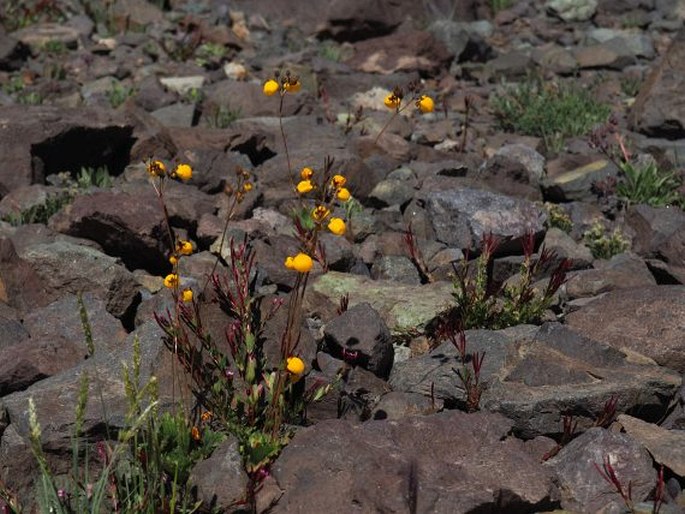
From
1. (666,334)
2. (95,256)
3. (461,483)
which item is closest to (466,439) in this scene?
(461,483)

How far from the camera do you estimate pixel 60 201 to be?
7.61 m

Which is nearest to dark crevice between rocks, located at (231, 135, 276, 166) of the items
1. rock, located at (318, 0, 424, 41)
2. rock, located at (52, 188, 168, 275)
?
rock, located at (52, 188, 168, 275)

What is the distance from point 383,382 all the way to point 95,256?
201 cm

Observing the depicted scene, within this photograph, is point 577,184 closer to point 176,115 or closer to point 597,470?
point 176,115

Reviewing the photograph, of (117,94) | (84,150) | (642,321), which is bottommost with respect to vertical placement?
(117,94)

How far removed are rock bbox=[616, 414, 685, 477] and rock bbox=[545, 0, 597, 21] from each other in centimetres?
1146

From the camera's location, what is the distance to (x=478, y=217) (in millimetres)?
6934

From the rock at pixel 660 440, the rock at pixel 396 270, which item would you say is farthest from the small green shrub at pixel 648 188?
the rock at pixel 660 440

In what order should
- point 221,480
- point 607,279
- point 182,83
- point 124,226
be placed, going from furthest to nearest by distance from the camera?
1. point 182,83
2. point 124,226
3. point 607,279
4. point 221,480

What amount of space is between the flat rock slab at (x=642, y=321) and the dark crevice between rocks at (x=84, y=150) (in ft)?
14.7

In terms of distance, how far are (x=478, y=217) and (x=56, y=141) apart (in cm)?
365

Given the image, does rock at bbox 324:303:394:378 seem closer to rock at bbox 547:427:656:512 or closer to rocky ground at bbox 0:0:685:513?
rocky ground at bbox 0:0:685:513

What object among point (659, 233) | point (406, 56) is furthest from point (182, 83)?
point (659, 233)

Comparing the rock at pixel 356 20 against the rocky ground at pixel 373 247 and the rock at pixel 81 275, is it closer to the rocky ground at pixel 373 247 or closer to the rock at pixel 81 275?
the rocky ground at pixel 373 247
